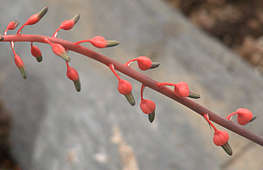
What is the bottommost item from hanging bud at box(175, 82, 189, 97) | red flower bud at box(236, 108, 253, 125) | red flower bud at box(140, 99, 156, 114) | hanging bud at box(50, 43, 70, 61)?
red flower bud at box(236, 108, 253, 125)

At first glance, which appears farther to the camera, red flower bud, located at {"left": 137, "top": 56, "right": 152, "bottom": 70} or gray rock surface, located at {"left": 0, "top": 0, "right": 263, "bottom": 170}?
gray rock surface, located at {"left": 0, "top": 0, "right": 263, "bottom": 170}

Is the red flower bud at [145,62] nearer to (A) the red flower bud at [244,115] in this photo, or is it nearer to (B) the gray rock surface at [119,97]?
(A) the red flower bud at [244,115]

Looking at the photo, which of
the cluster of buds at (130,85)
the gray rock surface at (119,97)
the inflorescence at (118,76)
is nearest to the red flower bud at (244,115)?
the inflorescence at (118,76)

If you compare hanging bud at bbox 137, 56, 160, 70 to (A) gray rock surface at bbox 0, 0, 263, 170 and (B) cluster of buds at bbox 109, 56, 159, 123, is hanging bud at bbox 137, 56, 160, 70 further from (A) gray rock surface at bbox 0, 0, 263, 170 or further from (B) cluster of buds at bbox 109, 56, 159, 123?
(A) gray rock surface at bbox 0, 0, 263, 170

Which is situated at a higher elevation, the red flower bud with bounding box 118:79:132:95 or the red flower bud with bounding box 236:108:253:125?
the red flower bud with bounding box 118:79:132:95

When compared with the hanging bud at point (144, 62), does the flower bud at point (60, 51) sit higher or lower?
higher

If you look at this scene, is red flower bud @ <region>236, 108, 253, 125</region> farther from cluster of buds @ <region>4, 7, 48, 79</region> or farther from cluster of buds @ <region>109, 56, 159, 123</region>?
cluster of buds @ <region>4, 7, 48, 79</region>

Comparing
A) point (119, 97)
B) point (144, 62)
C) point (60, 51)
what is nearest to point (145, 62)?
point (144, 62)

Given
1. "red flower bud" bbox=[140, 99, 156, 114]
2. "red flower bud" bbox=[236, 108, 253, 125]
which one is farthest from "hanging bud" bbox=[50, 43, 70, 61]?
"red flower bud" bbox=[236, 108, 253, 125]

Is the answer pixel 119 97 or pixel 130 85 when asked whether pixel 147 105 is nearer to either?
pixel 130 85
